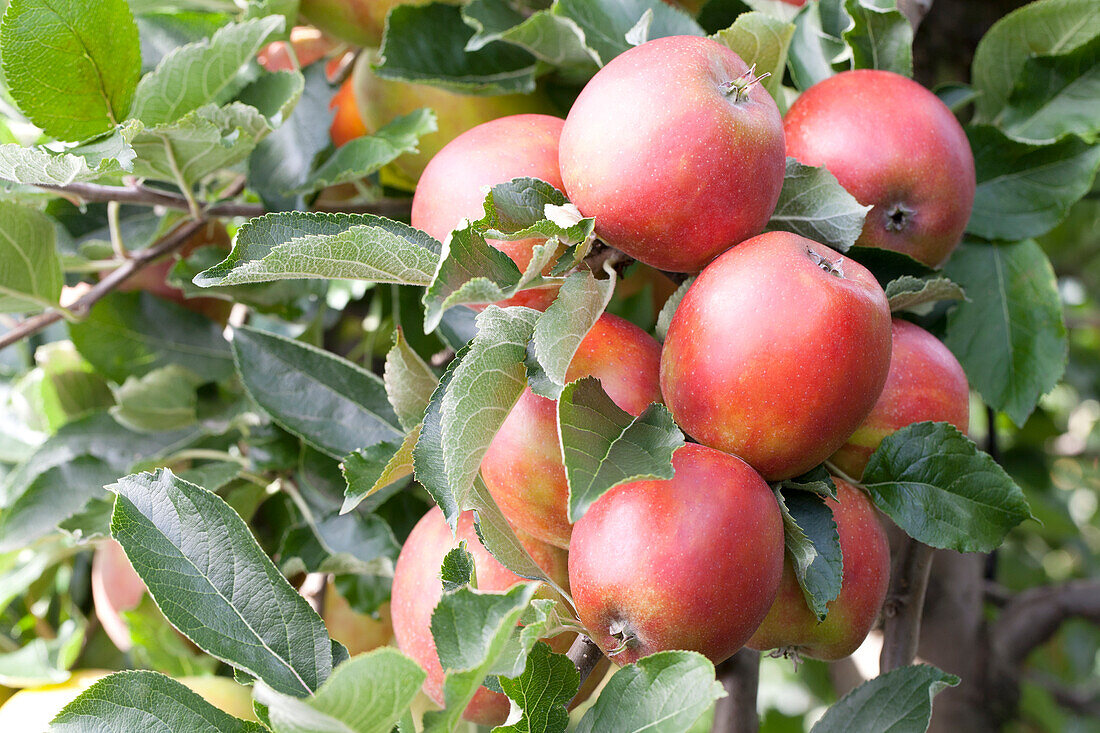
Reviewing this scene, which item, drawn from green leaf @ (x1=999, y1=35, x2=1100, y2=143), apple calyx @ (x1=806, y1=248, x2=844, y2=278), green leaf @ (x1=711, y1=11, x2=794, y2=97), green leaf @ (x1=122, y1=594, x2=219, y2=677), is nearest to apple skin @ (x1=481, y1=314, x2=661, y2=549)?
apple calyx @ (x1=806, y1=248, x2=844, y2=278)

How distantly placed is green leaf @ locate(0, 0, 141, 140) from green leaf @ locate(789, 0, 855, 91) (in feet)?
1.61

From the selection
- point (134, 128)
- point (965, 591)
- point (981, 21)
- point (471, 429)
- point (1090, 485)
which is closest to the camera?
point (471, 429)

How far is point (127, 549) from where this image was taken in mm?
481

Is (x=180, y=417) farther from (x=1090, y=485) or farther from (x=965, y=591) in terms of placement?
(x=1090, y=485)

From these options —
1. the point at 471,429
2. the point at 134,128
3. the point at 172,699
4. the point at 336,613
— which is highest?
the point at 134,128

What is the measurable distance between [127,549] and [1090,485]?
237 cm

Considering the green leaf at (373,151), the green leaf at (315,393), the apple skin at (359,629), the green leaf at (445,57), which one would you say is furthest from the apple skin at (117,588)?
the green leaf at (445,57)

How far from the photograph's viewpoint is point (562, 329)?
1.44 feet

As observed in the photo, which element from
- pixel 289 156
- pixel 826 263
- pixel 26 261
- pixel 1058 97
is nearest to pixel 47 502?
pixel 26 261

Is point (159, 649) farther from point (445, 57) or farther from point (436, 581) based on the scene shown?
point (445, 57)

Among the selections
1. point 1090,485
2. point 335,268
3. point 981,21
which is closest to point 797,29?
point 335,268

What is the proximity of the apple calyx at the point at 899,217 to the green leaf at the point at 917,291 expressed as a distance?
4 cm

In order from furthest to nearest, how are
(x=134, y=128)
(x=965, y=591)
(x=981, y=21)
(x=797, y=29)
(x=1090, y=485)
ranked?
(x=1090, y=485), (x=981, y=21), (x=965, y=591), (x=797, y=29), (x=134, y=128)

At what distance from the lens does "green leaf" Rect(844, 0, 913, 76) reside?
64 centimetres
